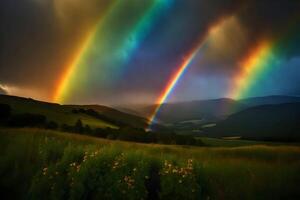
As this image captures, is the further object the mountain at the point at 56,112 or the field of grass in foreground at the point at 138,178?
the mountain at the point at 56,112

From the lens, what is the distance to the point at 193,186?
8148 millimetres

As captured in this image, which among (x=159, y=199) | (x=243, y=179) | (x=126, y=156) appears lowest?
(x=159, y=199)

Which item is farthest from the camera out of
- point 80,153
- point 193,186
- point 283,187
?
point 80,153

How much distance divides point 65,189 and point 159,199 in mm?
2657

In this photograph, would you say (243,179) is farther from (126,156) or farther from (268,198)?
(126,156)

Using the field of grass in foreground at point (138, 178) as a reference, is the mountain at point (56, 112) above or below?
above

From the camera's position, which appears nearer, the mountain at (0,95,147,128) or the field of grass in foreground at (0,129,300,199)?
the field of grass in foreground at (0,129,300,199)

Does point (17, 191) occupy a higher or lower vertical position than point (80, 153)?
lower

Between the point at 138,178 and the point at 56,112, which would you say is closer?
the point at 138,178

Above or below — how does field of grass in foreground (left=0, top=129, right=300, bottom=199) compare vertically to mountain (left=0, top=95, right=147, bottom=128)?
below

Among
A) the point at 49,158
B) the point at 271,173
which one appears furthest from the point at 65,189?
the point at 271,173

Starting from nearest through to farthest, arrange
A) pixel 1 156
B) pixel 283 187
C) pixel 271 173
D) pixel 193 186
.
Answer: pixel 193 186 → pixel 283 187 → pixel 271 173 → pixel 1 156

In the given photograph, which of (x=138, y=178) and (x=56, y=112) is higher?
(x=56, y=112)

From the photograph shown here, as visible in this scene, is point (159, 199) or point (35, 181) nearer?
point (159, 199)
